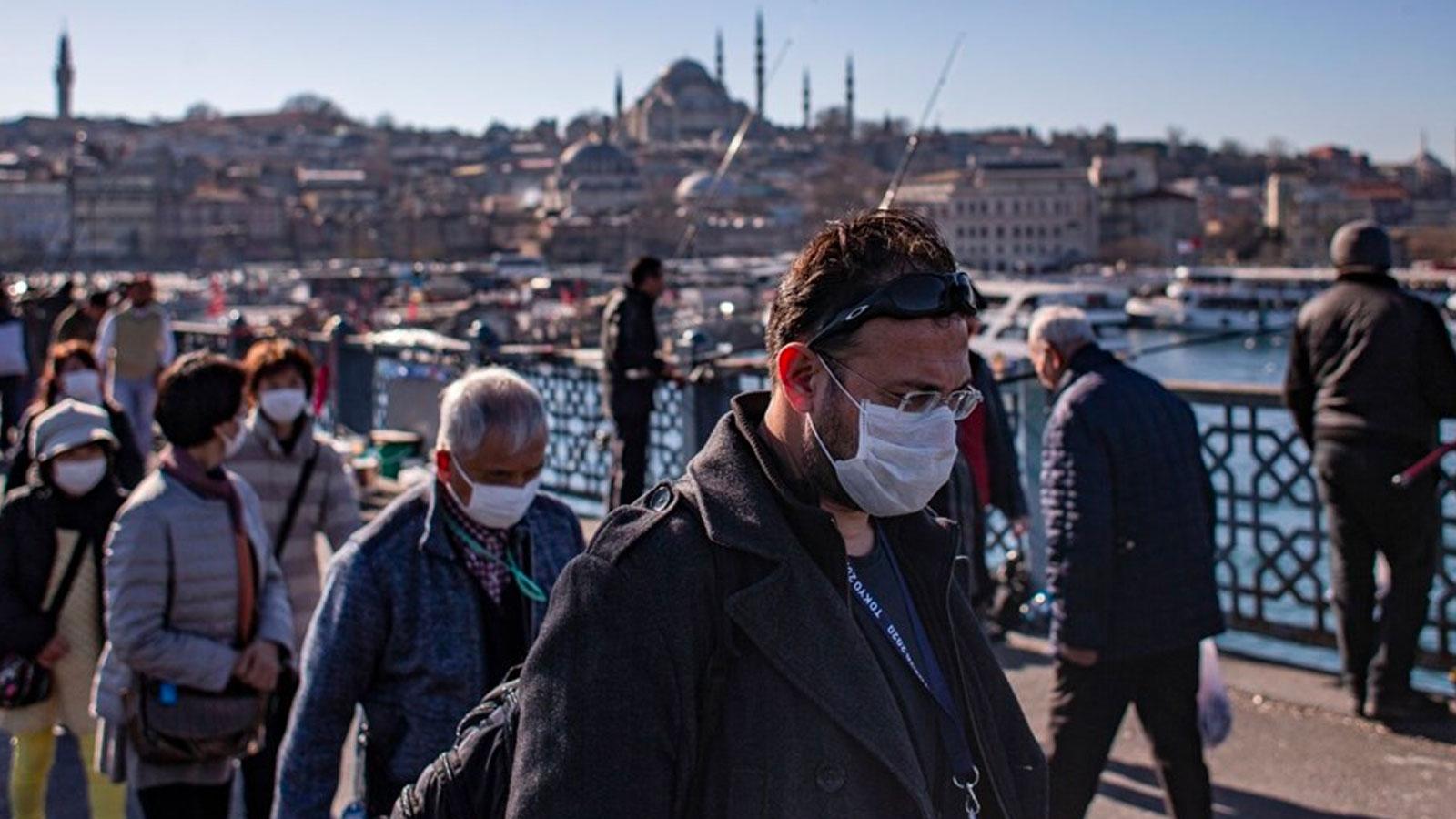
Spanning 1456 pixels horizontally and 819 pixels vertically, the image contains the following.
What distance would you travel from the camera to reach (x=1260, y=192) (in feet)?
376

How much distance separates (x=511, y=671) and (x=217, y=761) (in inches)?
53.2

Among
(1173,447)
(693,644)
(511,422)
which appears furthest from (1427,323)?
(693,644)

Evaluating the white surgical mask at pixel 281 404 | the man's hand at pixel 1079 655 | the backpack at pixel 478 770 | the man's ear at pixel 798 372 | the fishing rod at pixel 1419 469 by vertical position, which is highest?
the man's ear at pixel 798 372

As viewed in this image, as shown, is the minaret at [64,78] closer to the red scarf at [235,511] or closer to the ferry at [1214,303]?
the ferry at [1214,303]

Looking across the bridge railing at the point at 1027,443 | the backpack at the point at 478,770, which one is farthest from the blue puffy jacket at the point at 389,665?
the bridge railing at the point at 1027,443

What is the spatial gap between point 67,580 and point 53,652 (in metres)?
0.14

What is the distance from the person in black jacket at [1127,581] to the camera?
3059 millimetres

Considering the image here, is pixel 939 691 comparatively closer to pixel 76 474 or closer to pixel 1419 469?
pixel 76 474

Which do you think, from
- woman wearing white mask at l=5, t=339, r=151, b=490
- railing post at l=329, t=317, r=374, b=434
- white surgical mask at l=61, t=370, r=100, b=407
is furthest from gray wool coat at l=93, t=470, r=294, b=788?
railing post at l=329, t=317, r=374, b=434

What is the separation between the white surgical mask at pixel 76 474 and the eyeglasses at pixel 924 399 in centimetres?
226

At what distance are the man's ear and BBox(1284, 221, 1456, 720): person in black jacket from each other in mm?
2745

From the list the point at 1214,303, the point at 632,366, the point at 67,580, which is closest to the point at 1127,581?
the point at 67,580

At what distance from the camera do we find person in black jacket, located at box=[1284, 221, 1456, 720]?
390cm

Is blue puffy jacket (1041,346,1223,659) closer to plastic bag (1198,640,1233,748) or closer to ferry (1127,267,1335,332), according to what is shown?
plastic bag (1198,640,1233,748)
